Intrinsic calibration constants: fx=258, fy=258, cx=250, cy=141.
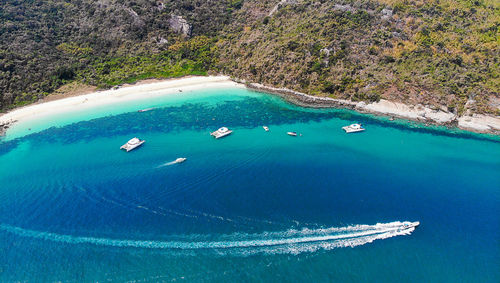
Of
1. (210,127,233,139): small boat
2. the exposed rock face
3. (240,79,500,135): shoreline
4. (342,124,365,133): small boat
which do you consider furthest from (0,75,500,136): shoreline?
the exposed rock face

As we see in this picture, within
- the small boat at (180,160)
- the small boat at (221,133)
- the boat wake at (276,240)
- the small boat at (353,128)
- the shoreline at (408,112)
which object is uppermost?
the shoreline at (408,112)

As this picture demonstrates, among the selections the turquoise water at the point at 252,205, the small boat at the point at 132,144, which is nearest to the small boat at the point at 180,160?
the turquoise water at the point at 252,205

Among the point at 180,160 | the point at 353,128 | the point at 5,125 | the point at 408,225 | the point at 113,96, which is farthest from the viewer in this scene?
the point at 113,96

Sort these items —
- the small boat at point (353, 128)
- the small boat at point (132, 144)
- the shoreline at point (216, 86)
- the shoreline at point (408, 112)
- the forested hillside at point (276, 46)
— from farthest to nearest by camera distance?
1. the forested hillside at point (276, 46)
2. the shoreline at point (216, 86)
3. the shoreline at point (408, 112)
4. the small boat at point (353, 128)
5. the small boat at point (132, 144)

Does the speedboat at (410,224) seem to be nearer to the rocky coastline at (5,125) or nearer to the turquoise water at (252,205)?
the turquoise water at (252,205)

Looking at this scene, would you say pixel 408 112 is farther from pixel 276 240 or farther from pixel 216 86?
pixel 216 86

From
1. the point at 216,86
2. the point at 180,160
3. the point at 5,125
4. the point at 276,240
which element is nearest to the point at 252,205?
the point at 276,240

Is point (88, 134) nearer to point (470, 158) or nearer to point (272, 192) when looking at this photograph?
point (272, 192)
